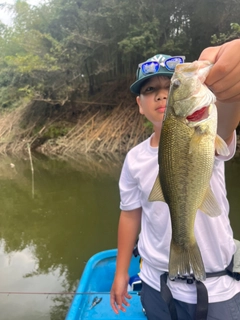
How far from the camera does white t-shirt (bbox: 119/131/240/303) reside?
1267mm

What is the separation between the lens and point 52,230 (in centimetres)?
525

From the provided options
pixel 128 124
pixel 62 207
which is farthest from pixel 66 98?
pixel 62 207

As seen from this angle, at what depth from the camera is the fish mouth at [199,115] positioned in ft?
3.15

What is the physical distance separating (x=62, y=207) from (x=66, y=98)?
10275mm

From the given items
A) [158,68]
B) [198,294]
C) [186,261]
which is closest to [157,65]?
[158,68]

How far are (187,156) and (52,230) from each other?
4580 mm

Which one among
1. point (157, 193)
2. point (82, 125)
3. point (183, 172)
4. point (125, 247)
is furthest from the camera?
→ point (82, 125)

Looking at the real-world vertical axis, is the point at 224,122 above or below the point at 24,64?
below

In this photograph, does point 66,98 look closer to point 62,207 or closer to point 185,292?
point 62,207

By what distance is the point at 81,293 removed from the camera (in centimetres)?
246

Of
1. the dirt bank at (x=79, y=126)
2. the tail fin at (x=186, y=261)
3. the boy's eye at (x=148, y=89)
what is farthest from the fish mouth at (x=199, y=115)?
the dirt bank at (x=79, y=126)

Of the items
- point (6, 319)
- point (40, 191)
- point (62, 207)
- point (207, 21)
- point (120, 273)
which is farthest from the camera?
point (207, 21)

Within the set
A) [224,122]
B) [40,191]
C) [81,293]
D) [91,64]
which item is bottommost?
[40,191]

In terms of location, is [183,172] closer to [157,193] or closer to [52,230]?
[157,193]
